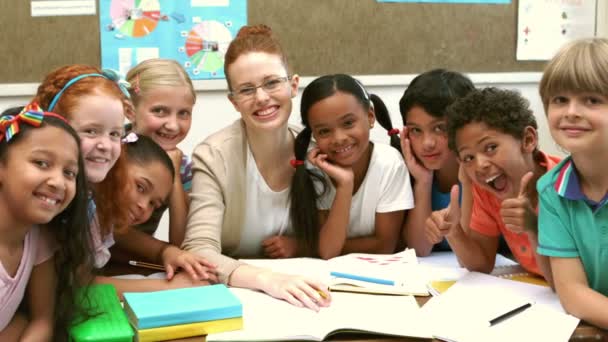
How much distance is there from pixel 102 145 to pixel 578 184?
0.85 meters

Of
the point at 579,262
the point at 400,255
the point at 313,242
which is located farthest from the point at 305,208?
the point at 579,262

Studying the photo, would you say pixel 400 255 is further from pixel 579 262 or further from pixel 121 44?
pixel 121 44

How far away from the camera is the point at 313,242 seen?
155 cm

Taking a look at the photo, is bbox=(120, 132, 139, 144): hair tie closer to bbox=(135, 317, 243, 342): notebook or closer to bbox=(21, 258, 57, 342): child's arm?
bbox=(21, 258, 57, 342): child's arm

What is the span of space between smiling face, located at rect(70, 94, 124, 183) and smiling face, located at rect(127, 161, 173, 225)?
19cm

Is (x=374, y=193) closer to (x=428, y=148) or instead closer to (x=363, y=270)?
(x=428, y=148)

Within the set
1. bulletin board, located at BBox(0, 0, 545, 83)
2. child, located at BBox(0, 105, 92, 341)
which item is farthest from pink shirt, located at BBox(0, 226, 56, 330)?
bulletin board, located at BBox(0, 0, 545, 83)

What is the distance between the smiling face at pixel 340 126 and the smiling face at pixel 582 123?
0.56 metres

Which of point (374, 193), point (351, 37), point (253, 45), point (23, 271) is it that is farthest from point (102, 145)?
point (351, 37)

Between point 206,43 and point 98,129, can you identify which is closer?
point 98,129

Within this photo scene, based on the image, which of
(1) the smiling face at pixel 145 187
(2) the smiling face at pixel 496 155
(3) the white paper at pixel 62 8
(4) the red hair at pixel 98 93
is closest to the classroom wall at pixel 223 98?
(3) the white paper at pixel 62 8

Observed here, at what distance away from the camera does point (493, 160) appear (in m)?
1.29

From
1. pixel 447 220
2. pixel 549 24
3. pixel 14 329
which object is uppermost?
pixel 549 24

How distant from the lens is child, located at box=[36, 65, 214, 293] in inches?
47.0
